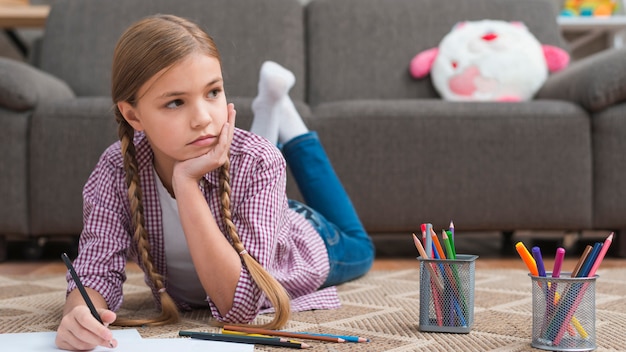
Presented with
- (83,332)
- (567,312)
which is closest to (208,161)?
(83,332)

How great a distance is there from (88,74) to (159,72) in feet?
5.01

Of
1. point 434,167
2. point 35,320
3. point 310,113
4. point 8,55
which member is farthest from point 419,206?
point 8,55

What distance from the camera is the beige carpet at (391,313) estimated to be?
956 millimetres

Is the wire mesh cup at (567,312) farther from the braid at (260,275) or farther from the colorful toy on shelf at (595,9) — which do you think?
the colorful toy on shelf at (595,9)

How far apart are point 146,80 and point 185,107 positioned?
0.07m

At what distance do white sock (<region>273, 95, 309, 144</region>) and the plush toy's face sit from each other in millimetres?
864

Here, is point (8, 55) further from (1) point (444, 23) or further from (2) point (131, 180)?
(2) point (131, 180)

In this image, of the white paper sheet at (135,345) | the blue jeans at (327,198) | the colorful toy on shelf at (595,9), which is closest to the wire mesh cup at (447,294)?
the white paper sheet at (135,345)

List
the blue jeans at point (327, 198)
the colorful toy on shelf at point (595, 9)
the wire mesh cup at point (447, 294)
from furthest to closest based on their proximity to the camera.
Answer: the colorful toy on shelf at point (595, 9)
the blue jeans at point (327, 198)
the wire mesh cup at point (447, 294)

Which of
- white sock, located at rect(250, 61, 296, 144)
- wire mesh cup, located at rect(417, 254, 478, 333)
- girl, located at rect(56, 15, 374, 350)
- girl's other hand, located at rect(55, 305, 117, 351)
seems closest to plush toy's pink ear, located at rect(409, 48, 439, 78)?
white sock, located at rect(250, 61, 296, 144)

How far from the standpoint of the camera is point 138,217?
1116 millimetres

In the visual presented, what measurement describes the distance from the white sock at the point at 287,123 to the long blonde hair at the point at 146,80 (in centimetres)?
50

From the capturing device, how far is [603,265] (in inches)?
73.3

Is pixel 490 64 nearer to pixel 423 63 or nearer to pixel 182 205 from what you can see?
pixel 423 63
